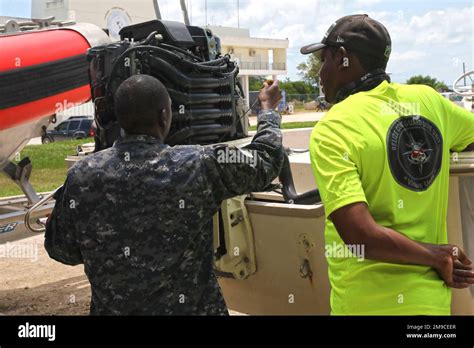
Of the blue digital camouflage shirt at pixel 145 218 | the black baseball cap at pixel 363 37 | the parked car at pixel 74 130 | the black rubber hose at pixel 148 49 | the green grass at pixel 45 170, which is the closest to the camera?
the black baseball cap at pixel 363 37

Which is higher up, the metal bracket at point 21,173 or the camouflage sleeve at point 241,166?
the camouflage sleeve at point 241,166

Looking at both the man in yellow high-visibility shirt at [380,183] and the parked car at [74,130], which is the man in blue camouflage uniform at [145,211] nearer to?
the man in yellow high-visibility shirt at [380,183]

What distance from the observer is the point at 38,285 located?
500 cm

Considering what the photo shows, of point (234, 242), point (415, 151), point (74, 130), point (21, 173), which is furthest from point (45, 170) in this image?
point (74, 130)

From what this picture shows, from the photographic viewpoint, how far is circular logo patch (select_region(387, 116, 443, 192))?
1592 mm

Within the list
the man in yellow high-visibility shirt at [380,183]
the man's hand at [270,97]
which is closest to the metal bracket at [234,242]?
the man's hand at [270,97]

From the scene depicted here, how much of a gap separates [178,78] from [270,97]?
598 mm

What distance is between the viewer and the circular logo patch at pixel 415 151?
1.59 meters

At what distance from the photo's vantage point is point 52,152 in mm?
13422

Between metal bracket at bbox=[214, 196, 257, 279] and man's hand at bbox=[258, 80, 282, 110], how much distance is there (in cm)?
77

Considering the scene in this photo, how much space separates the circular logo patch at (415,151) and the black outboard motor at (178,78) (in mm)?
1290

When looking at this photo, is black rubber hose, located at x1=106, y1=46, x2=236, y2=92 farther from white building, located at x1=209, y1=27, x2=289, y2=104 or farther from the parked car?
white building, located at x1=209, y1=27, x2=289, y2=104
